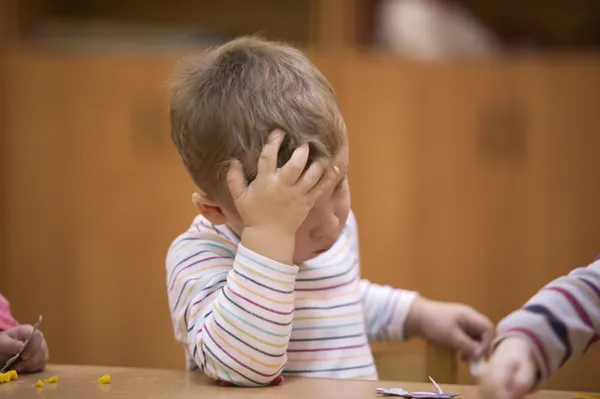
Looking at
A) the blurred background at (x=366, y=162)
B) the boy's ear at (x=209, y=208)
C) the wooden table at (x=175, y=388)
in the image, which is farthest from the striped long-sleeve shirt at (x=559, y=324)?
the blurred background at (x=366, y=162)

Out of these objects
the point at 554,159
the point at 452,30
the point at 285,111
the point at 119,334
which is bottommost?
the point at 119,334

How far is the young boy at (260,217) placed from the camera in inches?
29.2

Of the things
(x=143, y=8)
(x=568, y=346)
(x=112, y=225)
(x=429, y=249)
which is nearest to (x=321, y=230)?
(x=568, y=346)

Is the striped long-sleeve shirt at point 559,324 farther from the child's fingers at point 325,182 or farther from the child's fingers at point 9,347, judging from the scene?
the child's fingers at point 9,347

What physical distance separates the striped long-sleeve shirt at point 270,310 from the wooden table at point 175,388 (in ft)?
0.08

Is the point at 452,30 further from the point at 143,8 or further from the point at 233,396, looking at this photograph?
the point at 233,396

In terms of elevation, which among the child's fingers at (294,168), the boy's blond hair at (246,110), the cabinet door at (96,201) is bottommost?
the cabinet door at (96,201)

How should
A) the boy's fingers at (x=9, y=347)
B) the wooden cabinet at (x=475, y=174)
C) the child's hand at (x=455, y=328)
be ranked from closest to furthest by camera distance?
the boy's fingers at (x=9, y=347) < the child's hand at (x=455, y=328) < the wooden cabinet at (x=475, y=174)

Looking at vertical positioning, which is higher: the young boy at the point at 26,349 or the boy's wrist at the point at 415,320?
the young boy at the point at 26,349

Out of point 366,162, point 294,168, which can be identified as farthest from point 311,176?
point 366,162

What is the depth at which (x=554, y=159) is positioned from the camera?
83.5 inches

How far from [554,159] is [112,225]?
1.22m

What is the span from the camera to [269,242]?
75 cm

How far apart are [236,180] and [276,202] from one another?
0.05 m
